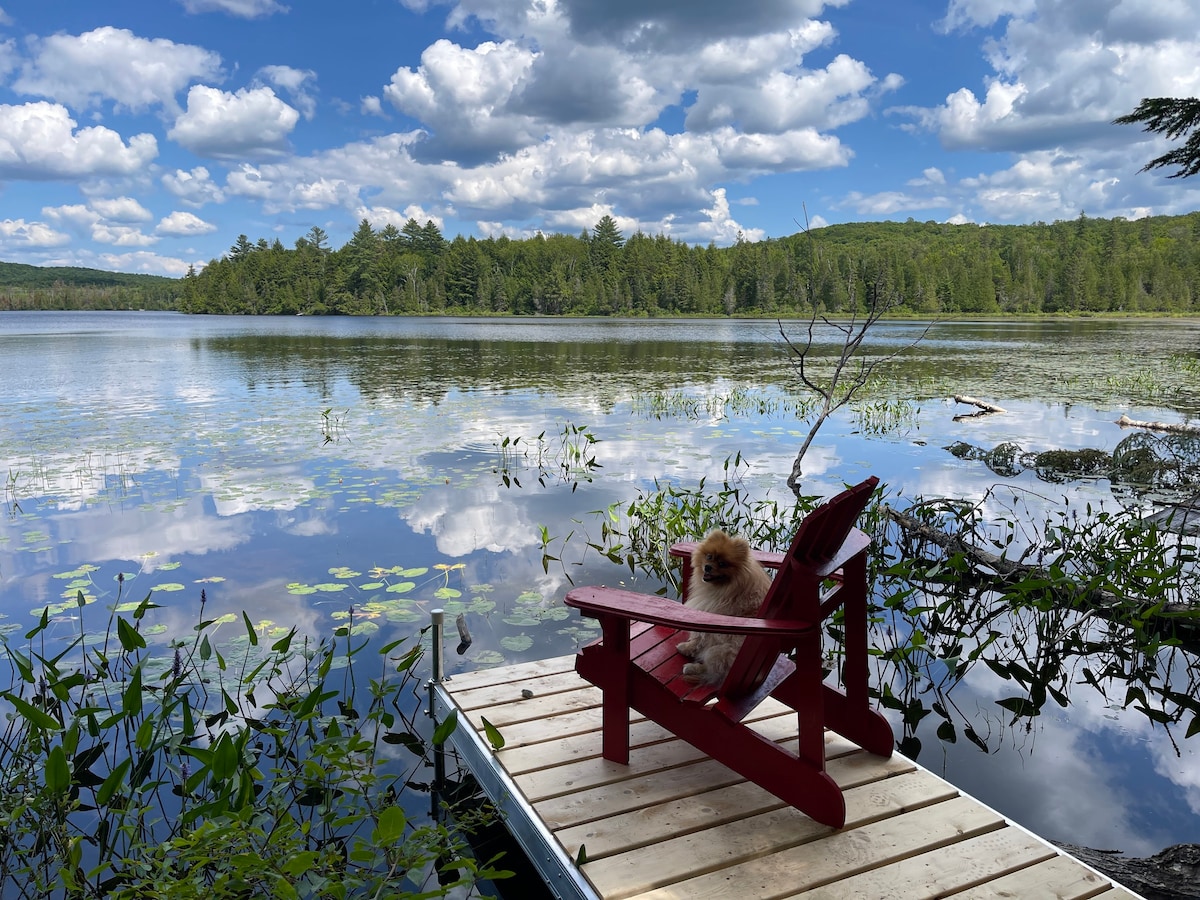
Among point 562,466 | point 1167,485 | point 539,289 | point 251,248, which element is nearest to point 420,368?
point 562,466

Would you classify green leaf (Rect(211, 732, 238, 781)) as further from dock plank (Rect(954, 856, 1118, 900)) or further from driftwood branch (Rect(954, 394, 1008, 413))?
driftwood branch (Rect(954, 394, 1008, 413))

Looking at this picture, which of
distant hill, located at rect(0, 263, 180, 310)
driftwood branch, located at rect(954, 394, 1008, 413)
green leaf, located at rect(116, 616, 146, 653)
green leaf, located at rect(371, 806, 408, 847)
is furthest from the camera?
distant hill, located at rect(0, 263, 180, 310)

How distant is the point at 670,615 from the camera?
Answer: 2727 millimetres

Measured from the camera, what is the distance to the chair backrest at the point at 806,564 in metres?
2.57

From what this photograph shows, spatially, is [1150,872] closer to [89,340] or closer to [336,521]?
[336,521]

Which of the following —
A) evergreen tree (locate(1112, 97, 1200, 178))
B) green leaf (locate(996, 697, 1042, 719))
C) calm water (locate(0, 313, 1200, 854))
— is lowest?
green leaf (locate(996, 697, 1042, 719))

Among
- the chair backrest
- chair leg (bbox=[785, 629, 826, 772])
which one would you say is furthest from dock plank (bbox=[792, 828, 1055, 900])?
the chair backrest

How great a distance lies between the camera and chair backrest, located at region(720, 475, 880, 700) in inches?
101

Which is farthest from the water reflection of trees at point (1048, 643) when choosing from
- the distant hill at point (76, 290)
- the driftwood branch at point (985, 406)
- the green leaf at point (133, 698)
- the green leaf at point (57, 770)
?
the distant hill at point (76, 290)

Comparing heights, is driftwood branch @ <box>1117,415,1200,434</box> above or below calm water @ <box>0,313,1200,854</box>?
above

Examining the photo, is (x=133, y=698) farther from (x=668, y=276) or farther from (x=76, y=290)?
(x=76, y=290)

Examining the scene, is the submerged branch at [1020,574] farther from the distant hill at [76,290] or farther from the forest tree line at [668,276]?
the distant hill at [76,290]

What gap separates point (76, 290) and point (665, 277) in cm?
9931

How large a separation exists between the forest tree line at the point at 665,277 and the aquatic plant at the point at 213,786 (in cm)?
9309
